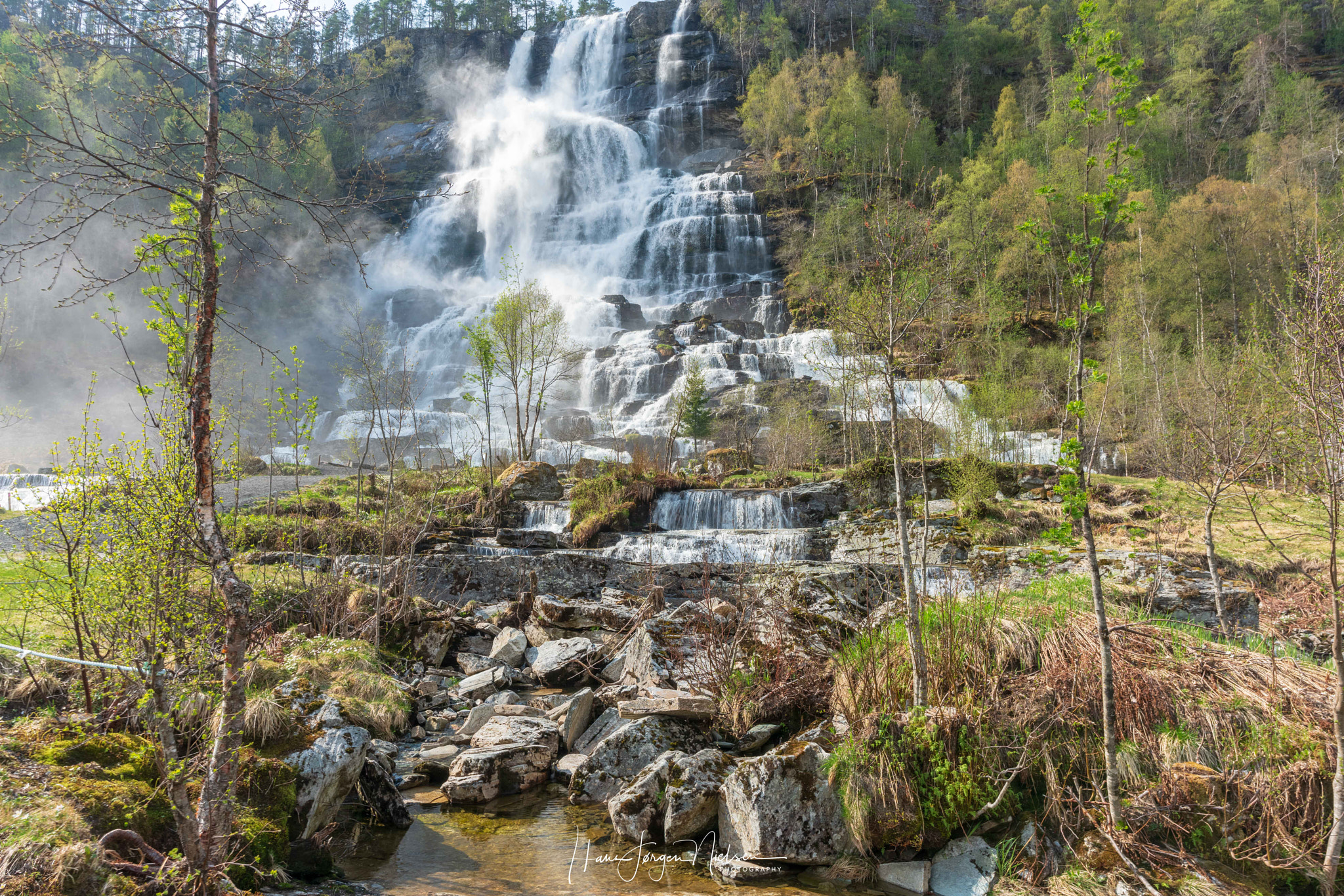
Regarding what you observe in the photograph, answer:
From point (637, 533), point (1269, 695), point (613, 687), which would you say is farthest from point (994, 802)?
point (637, 533)

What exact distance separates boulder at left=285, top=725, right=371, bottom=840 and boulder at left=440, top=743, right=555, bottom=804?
0.91 metres

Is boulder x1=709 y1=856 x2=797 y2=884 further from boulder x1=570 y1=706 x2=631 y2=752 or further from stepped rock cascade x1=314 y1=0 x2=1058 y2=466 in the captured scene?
stepped rock cascade x1=314 y1=0 x2=1058 y2=466

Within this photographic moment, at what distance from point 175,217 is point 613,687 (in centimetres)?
536

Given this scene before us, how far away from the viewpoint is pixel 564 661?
7.95m

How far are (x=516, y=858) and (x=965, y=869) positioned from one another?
285 centimetres

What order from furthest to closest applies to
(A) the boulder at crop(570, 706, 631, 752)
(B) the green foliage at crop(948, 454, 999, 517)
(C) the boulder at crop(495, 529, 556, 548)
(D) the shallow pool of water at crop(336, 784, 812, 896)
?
(C) the boulder at crop(495, 529, 556, 548)
(B) the green foliage at crop(948, 454, 999, 517)
(A) the boulder at crop(570, 706, 631, 752)
(D) the shallow pool of water at crop(336, 784, 812, 896)

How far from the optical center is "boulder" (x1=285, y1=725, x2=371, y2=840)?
433 centimetres

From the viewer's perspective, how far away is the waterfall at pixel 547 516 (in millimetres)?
16609

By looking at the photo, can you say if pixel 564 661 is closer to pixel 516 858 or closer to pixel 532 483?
pixel 516 858

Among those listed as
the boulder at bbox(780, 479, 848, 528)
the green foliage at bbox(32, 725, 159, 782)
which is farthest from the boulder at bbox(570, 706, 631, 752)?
the boulder at bbox(780, 479, 848, 528)

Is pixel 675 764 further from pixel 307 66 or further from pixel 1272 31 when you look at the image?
pixel 1272 31

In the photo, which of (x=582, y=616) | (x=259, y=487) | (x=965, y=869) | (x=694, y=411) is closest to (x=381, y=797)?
(x=965, y=869)

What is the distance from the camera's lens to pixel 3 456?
91.6 ft

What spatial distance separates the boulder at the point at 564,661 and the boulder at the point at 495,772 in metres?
2.01
